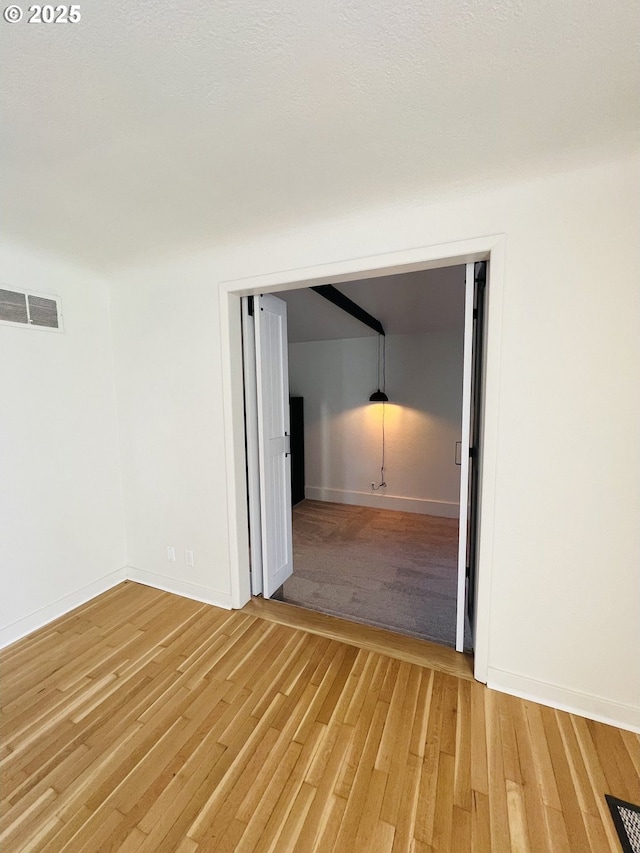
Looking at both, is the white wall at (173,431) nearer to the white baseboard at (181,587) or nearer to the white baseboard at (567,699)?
the white baseboard at (181,587)

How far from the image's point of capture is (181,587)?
2701mm

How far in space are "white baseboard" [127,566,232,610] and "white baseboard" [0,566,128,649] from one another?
5.7 inches

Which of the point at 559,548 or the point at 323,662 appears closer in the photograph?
the point at 559,548

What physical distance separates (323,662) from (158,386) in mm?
2195

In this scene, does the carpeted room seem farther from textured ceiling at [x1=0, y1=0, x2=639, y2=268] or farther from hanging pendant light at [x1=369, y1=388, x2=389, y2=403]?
textured ceiling at [x1=0, y1=0, x2=639, y2=268]

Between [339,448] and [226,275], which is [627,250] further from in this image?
[339,448]

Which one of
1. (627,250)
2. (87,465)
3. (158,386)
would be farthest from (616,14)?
(87,465)

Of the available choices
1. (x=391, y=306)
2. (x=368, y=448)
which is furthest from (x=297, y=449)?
(x=391, y=306)

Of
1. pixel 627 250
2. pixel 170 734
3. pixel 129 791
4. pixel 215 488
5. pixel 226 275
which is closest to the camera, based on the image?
pixel 129 791

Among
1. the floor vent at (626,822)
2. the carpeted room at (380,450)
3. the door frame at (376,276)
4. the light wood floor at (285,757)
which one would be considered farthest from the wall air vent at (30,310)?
the floor vent at (626,822)

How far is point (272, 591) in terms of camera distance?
108 inches

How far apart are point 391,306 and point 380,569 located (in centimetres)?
265

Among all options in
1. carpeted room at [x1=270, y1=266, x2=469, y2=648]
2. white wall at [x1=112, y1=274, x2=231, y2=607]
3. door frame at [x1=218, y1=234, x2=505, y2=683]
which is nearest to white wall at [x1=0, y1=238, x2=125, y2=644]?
white wall at [x1=112, y1=274, x2=231, y2=607]

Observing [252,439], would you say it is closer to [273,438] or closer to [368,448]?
[273,438]
